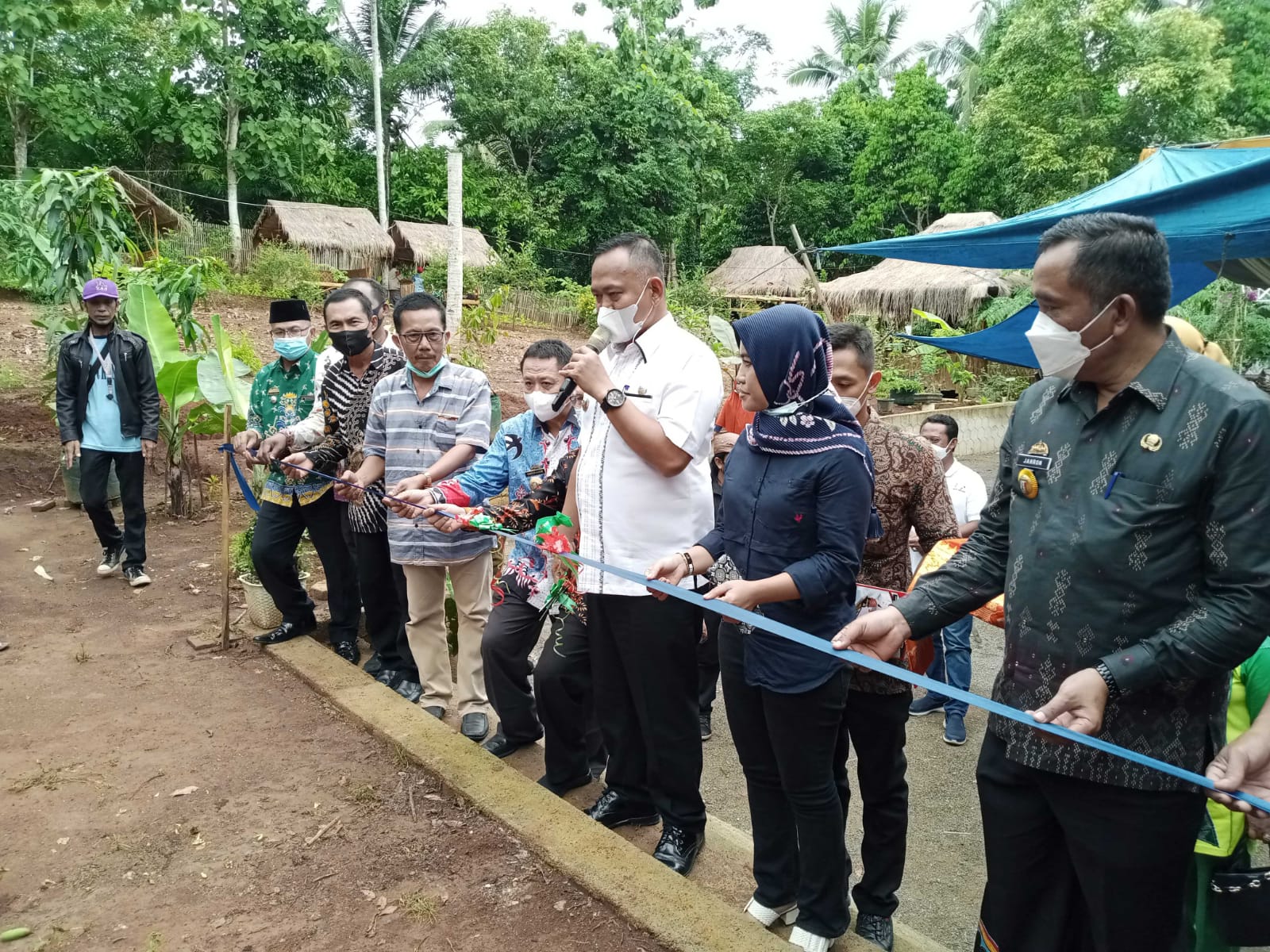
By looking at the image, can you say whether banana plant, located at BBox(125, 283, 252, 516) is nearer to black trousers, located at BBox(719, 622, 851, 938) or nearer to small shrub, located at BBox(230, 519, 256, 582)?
small shrub, located at BBox(230, 519, 256, 582)

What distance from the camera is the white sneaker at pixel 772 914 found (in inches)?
110

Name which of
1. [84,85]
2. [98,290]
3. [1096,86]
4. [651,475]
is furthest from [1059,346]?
[84,85]

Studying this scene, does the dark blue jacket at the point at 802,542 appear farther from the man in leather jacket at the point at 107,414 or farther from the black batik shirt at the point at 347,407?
the man in leather jacket at the point at 107,414

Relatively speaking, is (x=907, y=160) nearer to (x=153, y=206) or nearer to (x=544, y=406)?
(x=153, y=206)

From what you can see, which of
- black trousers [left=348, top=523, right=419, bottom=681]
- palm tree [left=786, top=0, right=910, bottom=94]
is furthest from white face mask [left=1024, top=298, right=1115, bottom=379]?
palm tree [left=786, top=0, right=910, bottom=94]

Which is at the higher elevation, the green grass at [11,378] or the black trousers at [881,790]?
the green grass at [11,378]

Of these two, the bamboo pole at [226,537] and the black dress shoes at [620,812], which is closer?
the black dress shoes at [620,812]

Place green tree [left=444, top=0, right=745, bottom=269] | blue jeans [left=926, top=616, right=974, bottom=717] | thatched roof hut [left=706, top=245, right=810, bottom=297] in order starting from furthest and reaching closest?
green tree [left=444, top=0, right=745, bottom=269] < thatched roof hut [left=706, top=245, right=810, bottom=297] < blue jeans [left=926, top=616, right=974, bottom=717]

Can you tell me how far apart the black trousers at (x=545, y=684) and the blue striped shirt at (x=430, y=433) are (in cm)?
49

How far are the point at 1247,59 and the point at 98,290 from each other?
2793cm

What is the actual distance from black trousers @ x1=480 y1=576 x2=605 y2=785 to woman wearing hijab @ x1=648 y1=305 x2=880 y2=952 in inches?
34.4

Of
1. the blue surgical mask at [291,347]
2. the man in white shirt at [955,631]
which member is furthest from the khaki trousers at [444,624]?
the man in white shirt at [955,631]

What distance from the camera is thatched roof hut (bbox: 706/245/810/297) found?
25.5 m

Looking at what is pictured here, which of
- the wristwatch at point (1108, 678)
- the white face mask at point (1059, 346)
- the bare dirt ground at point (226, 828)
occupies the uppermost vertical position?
the white face mask at point (1059, 346)
